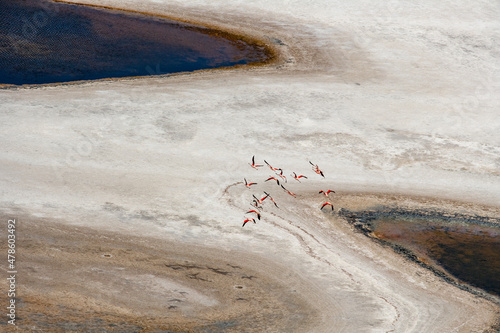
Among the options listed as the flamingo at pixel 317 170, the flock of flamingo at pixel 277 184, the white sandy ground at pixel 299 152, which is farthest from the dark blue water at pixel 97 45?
the flamingo at pixel 317 170

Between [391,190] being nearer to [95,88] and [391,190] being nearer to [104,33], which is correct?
[95,88]

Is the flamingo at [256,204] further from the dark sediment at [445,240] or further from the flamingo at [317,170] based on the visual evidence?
the flamingo at [317,170]

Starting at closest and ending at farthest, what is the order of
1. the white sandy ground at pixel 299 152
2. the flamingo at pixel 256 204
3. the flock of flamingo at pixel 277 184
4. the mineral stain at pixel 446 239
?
the white sandy ground at pixel 299 152
the mineral stain at pixel 446 239
the flock of flamingo at pixel 277 184
the flamingo at pixel 256 204

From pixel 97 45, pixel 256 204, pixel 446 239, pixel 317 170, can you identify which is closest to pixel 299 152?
pixel 317 170

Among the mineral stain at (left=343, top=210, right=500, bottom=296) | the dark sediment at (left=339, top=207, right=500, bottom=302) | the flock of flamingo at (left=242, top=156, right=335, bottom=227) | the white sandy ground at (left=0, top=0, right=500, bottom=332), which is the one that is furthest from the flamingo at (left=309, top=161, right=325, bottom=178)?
the mineral stain at (left=343, top=210, right=500, bottom=296)

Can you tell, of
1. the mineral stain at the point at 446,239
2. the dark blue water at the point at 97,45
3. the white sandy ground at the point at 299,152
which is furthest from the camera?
the dark blue water at the point at 97,45

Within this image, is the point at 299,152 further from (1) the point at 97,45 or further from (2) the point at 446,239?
(1) the point at 97,45

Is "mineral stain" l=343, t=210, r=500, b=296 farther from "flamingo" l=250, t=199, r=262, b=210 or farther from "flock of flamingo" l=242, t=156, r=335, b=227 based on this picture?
"flamingo" l=250, t=199, r=262, b=210

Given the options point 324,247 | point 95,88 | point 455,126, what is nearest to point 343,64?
point 455,126
